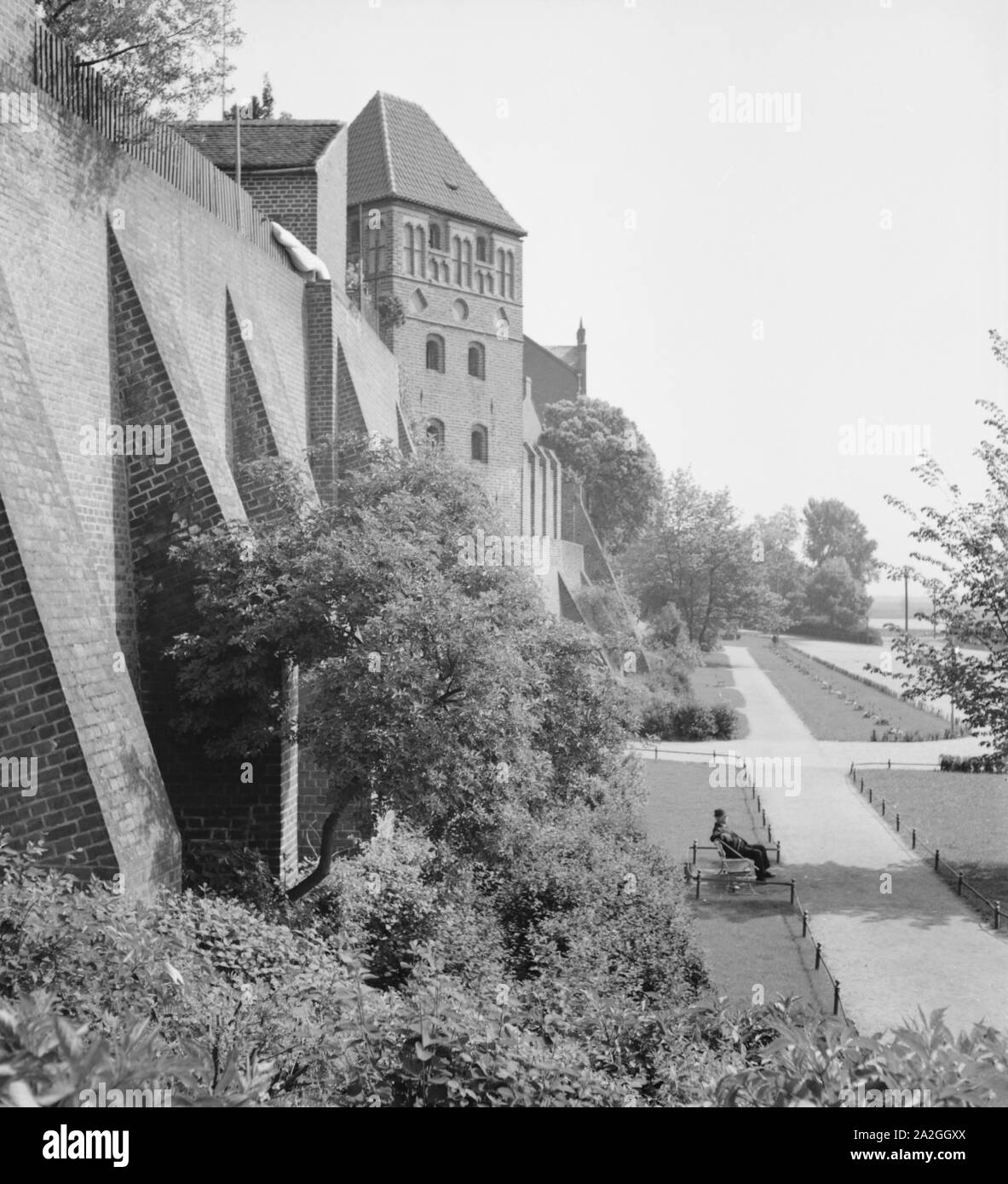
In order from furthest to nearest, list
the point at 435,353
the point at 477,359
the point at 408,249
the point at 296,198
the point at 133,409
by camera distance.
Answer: the point at 477,359
the point at 435,353
the point at 408,249
the point at 296,198
the point at 133,409

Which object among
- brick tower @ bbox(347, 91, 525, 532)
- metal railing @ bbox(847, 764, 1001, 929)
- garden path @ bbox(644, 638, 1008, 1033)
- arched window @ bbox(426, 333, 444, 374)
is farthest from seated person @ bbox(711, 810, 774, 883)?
arched window @ bbox(426, 333, 444, 374)

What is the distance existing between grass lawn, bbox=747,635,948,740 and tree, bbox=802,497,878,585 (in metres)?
93.4

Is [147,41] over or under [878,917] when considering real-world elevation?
over

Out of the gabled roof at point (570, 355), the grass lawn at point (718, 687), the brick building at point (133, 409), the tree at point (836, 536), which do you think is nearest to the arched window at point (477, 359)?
the grass lawn at point (718, 687)

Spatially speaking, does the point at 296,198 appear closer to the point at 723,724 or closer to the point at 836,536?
the point at 723,724

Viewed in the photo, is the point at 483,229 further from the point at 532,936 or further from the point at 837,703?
the point at 532,936

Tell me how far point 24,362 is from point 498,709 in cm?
542

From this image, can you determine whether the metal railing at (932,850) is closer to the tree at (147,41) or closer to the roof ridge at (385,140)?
the tree at (147,41)

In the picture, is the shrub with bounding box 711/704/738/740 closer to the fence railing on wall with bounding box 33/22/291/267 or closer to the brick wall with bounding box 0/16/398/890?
the brick wall with bounding box 0/16/398/890

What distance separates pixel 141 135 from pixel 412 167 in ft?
112

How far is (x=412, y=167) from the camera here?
150ft

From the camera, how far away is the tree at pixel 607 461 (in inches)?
2796

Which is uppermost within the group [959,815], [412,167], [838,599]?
[412,167]

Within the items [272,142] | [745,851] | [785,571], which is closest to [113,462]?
[745,851]
